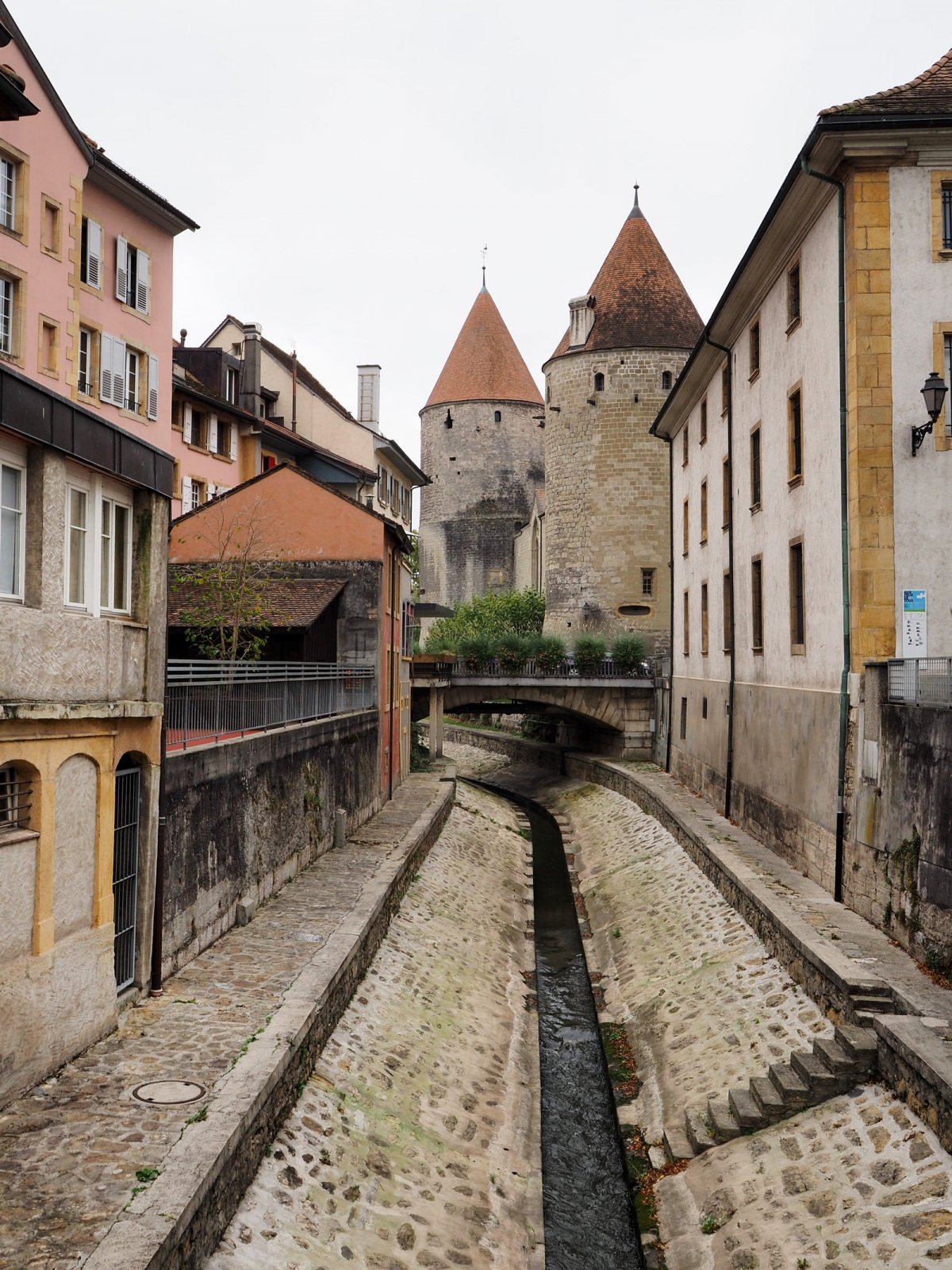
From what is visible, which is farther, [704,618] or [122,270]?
[704,618]

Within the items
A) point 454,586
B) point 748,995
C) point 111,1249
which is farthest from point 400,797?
point 454,586

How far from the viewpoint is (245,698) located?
1442cm

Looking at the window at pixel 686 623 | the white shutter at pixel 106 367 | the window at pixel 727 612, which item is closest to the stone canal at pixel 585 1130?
the window at pixel 727 612

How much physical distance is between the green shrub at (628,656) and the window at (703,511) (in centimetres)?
970

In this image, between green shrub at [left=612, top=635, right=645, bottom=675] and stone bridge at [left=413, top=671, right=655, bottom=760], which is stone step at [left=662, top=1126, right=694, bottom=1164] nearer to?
stone bridge at [left=413, top=671, right=655, bottom=760]

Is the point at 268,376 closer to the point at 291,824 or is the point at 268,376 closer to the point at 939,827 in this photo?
the point at 291,824

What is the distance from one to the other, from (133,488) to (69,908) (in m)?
3.67

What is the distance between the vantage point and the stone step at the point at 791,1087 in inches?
384

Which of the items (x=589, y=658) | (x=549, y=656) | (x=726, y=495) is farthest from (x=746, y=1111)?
(x=549, y=656)

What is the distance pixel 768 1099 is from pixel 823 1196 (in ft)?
5.14

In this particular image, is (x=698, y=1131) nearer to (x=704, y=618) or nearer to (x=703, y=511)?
(x=704, y=618)

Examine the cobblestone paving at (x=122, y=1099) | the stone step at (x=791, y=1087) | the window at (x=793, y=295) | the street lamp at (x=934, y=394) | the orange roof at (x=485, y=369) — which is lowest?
the stone step at (x=791, y=1087)

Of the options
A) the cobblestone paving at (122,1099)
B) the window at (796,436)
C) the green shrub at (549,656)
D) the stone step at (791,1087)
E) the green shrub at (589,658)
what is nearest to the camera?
the cobblestone paving at (122,1099)

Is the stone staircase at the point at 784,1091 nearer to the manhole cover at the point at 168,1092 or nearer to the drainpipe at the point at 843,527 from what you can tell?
the drainpipe at the point at 843,527
